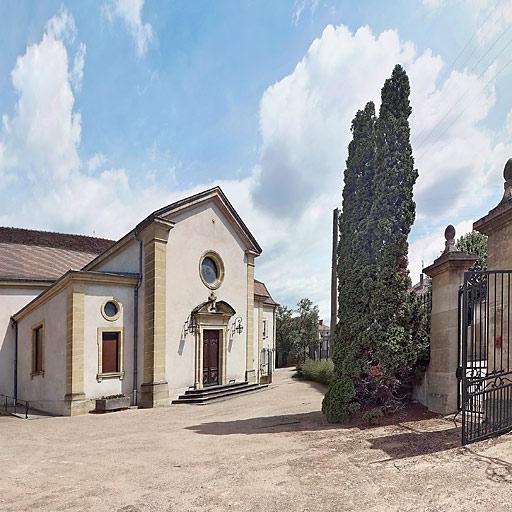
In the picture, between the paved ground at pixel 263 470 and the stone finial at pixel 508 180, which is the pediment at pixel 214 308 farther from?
the stone finial at pixel 508 180

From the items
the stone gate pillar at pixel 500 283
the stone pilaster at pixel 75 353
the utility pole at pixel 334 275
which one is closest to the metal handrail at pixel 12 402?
the stone pilaster at pixel 75 353

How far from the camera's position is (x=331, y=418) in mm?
9266

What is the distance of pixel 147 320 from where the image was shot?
16.2 metres

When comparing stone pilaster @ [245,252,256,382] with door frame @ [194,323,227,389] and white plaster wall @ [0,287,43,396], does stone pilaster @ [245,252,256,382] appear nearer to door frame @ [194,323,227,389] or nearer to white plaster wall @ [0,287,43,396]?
door frame @ [194,323,227,389]

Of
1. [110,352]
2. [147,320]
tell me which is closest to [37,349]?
[110,352]

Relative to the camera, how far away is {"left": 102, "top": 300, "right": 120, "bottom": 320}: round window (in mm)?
15812

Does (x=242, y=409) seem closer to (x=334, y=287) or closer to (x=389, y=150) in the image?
(x=334, y=287)

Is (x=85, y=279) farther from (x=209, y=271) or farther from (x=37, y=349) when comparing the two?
(x=37, y=349)

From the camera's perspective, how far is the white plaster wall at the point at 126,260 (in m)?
17.3

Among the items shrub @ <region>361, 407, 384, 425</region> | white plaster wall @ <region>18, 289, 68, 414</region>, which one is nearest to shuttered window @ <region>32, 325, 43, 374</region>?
white plaster wall @ <region>18, 289, 68, 414</region>

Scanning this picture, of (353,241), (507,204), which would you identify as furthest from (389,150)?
(507,204)

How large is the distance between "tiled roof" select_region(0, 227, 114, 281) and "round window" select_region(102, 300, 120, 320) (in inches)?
362

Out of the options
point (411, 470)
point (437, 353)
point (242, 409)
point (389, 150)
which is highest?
point (389, 150)

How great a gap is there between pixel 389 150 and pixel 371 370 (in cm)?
485
